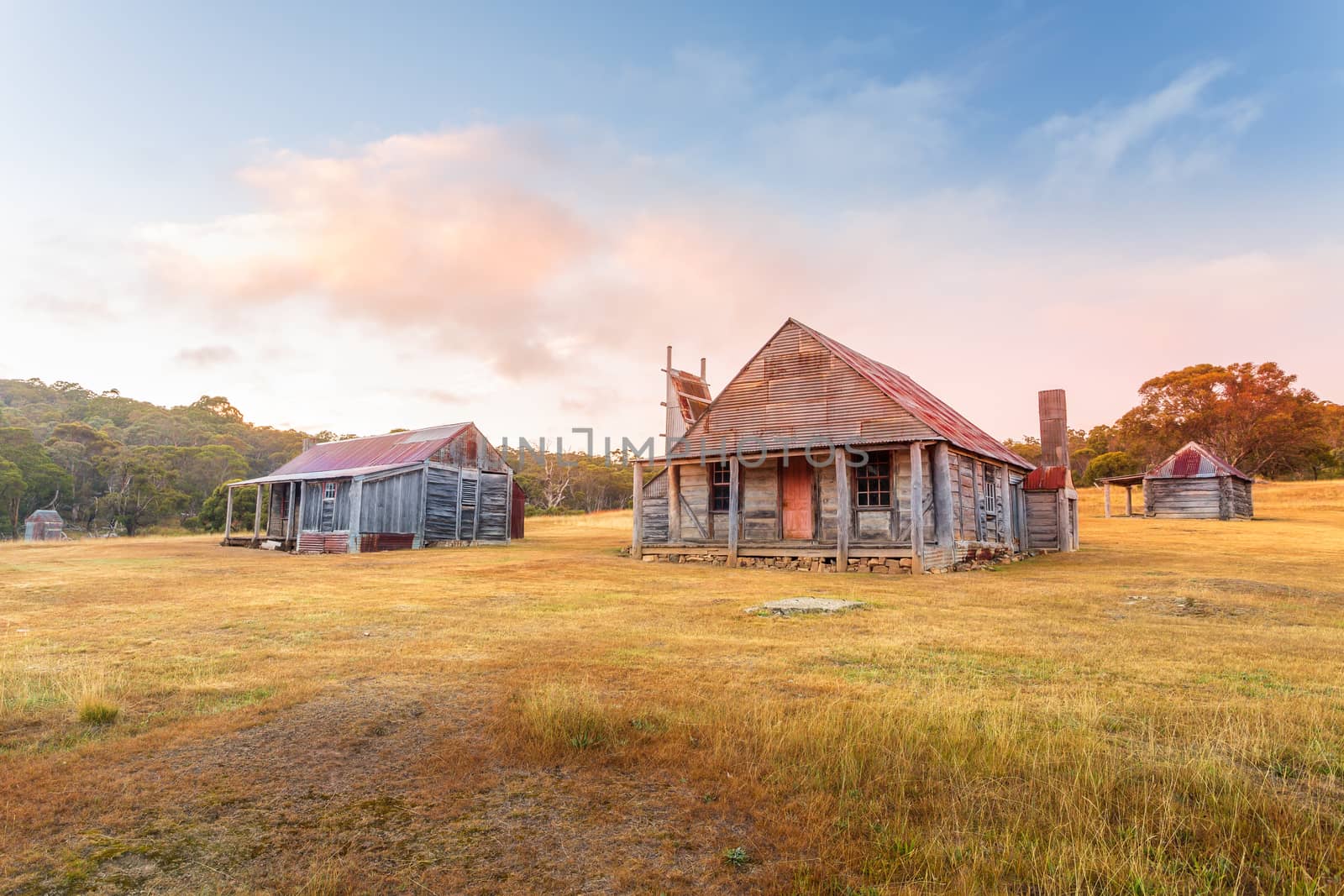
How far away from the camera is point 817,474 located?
20.9 m

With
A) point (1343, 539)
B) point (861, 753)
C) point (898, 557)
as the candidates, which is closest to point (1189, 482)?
point (1343, 539)

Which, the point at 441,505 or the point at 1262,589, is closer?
the point at 1262,589

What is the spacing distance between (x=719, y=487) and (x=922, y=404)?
7.09 metres

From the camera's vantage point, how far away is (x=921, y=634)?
30.1 ft

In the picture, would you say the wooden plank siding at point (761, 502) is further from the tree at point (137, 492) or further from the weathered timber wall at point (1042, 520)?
the tree at point (137, 492)

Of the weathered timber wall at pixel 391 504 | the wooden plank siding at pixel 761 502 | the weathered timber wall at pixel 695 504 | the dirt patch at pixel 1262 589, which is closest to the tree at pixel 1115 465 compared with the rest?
the wooden plank siding at pixel 761 502

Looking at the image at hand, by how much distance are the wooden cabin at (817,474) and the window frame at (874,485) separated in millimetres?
34

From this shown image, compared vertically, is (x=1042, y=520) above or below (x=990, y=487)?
below

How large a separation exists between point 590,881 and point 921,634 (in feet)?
23.1

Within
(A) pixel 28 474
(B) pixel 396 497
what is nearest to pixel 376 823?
(B) pixel 396 497

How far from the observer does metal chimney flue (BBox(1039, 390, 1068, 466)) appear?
2825 centimetres

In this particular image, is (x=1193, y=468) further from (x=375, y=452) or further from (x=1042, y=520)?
(x=375, y=452)

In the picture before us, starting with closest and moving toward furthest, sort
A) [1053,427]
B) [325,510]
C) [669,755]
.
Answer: [669,755] < [1053,427] < [325,510]

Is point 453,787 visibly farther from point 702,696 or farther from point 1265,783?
point 1265,783
